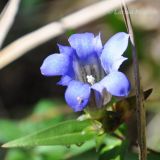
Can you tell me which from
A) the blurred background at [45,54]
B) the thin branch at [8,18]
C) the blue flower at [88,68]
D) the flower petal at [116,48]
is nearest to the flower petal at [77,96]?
the blue flower at [88,68]

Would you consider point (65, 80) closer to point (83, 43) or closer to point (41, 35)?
point (83, 43)

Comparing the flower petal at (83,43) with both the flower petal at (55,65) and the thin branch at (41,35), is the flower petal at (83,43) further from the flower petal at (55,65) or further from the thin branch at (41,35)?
the thin branch at (41,35)

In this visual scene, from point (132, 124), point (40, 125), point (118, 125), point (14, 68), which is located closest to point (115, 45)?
point (118, 125)

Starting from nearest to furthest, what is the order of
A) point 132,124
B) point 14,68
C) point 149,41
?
point 132,124, point 149,41, point 14,68

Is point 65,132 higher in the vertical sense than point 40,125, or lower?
higher

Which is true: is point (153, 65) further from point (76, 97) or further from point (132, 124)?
point (76, 97)

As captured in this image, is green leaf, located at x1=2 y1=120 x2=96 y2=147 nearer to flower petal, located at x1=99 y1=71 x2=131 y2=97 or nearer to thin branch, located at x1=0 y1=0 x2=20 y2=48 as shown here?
flower petal, located at x1=99 y1=71 x2=131 y2=97

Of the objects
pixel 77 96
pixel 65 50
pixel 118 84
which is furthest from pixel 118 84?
pixel 65 50
